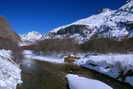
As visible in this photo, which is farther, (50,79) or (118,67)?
(118,67)

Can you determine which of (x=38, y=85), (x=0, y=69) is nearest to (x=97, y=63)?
(x=38, y=85)

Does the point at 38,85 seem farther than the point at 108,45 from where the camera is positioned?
No

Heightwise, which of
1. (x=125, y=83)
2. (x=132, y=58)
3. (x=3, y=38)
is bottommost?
(x=125, y=83)

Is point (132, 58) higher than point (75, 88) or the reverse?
higher

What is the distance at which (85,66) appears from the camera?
4266 centimetres

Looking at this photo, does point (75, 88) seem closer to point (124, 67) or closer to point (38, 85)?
point (38, 85)

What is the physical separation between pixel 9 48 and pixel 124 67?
39.2 meters

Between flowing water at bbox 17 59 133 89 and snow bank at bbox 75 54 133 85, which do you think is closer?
flowing water at bbox 17 59 133 89

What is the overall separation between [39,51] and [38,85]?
65708 millimetres

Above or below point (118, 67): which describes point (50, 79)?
below

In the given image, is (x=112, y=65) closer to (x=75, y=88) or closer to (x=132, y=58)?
(x=132, y=58)

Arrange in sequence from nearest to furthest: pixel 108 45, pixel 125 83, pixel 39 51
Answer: pixel 125 83 < pixel 108 45 < pixel 39 51

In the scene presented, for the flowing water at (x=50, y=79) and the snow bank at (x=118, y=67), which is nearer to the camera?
the flowing water at (x=50, y=79)

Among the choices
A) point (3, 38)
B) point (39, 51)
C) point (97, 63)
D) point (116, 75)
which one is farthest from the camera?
point (39, 51)
